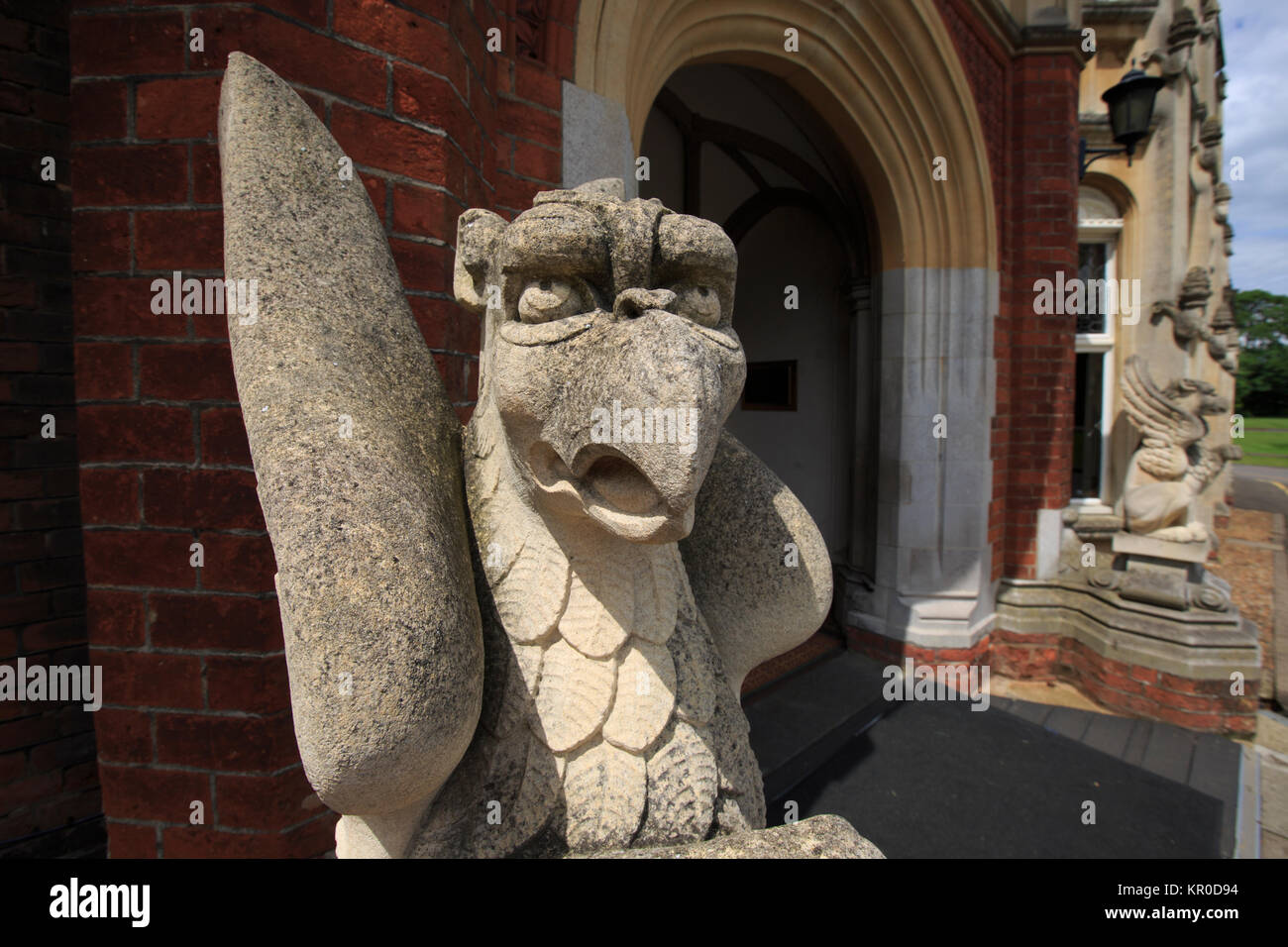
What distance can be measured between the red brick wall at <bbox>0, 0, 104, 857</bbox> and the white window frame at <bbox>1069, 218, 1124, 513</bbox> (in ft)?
21.4

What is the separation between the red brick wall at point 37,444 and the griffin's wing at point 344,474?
1638mm

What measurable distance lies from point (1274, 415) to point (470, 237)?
48274 millimetres

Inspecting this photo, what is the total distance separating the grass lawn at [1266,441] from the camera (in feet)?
87.5

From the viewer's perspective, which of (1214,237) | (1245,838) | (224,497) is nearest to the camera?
(224,497)

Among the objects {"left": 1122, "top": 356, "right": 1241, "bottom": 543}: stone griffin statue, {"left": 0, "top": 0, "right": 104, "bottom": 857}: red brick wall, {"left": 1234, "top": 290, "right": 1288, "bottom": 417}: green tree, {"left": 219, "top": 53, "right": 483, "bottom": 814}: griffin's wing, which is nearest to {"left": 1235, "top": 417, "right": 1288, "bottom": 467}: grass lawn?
{"left": 1234, "top": 290, "right": 1288, "bottom": 417}: green tree

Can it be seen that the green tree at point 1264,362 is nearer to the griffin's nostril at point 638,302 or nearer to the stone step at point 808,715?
the stone step at point 808,715

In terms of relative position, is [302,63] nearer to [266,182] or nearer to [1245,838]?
[266,182]

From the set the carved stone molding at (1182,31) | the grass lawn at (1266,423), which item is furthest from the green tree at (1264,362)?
the carved stone molding at (1182,31)

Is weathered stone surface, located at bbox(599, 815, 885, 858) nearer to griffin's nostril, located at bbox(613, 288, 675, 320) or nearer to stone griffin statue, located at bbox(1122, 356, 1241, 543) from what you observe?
griffin's nostril, located at bbox(613, 288, 675, 320)

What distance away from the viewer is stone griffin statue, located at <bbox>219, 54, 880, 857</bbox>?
27.9 inches

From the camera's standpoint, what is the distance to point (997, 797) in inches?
112

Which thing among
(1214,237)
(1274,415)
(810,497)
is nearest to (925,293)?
(810,497)

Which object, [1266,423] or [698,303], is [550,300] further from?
[1266,423]

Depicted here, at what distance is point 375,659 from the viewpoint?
68 cm
